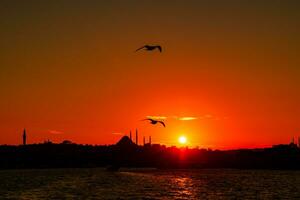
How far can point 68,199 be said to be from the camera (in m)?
78.3

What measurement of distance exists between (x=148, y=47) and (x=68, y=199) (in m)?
37.6

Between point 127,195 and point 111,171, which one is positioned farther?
point 111,171

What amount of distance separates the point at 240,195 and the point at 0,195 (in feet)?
132

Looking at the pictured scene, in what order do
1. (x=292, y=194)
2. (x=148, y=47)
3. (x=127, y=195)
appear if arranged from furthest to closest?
(x=292, y=194)
(x=127, y=195)
(x=148, y=47)

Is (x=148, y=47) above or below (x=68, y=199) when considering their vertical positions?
above

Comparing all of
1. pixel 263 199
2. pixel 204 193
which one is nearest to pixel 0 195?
pixel 204 193

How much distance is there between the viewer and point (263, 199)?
268 feet

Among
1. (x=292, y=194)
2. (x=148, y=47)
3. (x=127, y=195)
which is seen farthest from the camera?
(x=292, y=194)

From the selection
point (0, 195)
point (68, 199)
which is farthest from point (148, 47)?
point (0, 195)

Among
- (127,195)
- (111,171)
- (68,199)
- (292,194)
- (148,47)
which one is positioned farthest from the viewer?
(111,171)

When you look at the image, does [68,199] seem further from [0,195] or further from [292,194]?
[292,194]

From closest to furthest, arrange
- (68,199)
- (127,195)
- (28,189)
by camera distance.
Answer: (68,199), (127,195), (28,189)

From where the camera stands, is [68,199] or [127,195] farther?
[127,195]

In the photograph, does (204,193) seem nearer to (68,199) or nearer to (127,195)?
(127,195)
